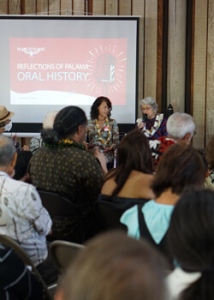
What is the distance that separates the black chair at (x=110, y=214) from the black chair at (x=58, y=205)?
203mm

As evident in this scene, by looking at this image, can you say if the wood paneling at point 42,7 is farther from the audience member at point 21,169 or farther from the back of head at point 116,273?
the back of head at point 116,273

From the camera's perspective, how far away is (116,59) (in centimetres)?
625

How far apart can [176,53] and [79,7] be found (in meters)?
1.63

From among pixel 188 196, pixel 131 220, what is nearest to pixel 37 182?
pixel 131 220

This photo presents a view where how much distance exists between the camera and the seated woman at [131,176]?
2.41 meters

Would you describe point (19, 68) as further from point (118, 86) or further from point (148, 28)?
point (148, 28)

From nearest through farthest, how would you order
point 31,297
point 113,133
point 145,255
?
point 145,255
point 31,297
point 113,133

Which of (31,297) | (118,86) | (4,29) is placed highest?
(4,29)

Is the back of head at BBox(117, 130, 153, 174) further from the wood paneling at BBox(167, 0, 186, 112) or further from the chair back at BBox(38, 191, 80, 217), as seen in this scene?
the wood paneling at BBox(167, 0, 186, 112)

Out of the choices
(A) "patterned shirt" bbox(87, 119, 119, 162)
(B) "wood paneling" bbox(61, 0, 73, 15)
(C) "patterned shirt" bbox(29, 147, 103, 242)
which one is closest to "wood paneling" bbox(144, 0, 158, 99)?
(B) "wood paneling" bbox(61, 0, 73, 15)

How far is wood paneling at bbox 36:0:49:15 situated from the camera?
21.1 ft

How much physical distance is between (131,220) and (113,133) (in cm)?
332

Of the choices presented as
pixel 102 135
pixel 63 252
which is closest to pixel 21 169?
pixel 63 252

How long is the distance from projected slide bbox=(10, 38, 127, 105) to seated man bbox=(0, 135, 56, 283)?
4124 mm
